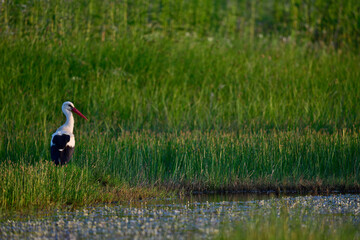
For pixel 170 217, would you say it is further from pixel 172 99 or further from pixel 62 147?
pixel 172 99

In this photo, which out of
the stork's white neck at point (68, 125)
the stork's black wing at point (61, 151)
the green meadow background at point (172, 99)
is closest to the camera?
the stork's black wing at point (61, 151)

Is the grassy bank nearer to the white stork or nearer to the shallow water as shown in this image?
the white stork

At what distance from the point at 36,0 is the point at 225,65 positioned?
5.06m

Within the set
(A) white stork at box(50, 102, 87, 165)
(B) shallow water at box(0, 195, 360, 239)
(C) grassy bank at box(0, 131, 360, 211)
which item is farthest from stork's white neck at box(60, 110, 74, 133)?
(B) shallow water at box(0, 195, 360, 239)

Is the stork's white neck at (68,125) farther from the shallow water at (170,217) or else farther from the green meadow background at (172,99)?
the shallow water at (170,217)

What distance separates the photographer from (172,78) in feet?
46.4

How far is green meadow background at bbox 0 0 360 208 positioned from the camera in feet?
30.6

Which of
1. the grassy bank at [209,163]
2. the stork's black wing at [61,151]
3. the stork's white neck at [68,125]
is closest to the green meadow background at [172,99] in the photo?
the grassy bank at [209,163]

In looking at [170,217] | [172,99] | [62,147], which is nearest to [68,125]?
[62,147]

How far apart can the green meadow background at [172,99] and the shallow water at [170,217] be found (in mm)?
670

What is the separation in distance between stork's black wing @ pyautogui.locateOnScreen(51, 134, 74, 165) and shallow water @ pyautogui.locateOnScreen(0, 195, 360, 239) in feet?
4.23

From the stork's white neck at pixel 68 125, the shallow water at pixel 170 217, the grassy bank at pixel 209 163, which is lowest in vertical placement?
the shallow water at pixel 170 217

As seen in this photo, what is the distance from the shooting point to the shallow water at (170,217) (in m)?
6.43

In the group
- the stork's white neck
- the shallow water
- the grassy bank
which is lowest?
the shallow water
